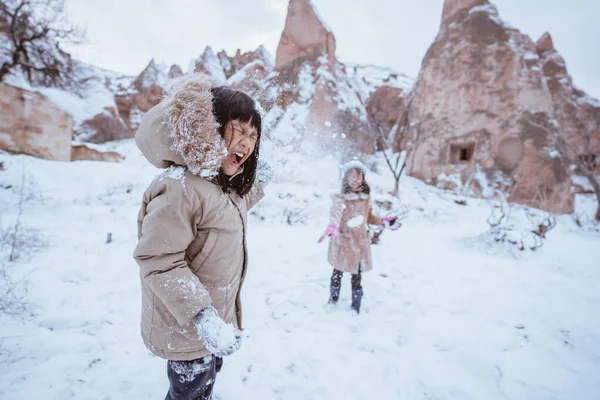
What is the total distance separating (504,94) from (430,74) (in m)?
4.32

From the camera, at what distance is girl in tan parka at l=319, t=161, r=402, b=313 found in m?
2.53

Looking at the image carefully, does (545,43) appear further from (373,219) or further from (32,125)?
(32,125)

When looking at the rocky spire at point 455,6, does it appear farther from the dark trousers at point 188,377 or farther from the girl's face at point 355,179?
the dark trousers at point 188,377

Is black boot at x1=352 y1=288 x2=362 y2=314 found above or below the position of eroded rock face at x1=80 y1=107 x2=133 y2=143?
below

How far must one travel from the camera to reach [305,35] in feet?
66.8

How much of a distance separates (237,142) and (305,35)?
23095 mm

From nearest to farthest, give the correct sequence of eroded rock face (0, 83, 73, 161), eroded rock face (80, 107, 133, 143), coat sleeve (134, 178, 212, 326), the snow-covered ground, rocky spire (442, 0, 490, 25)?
coat sleeve (134, 178, 212, 326)
the snow-covered ground
eroded rock face (0, 83, 73, 161)
rocky spire (442, 0, 490, 25)
eroded rock face (80, 107, 133, 143)

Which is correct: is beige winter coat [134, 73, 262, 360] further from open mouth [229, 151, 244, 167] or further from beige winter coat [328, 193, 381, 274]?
beige winter coat [328, 193, 381, 274]

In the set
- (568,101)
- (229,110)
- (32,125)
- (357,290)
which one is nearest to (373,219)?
(357,290)

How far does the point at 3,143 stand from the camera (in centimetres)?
800

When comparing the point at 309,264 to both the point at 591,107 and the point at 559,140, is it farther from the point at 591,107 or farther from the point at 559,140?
the point at 591,107

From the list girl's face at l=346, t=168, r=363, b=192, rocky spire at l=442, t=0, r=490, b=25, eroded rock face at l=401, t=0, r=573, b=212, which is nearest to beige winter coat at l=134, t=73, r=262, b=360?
girl's face at l=346, t=168, r=363, b=192

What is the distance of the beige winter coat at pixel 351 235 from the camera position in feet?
8.28

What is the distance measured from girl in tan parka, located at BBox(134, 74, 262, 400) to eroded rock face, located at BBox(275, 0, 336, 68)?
70.7 feet
